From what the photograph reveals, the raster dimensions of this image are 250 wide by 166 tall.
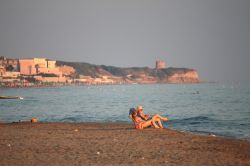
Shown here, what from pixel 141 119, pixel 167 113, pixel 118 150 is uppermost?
pixel 141 119

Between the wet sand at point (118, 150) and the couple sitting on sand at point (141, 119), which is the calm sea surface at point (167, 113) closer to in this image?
the couple sitting on sand at point (141, 119)

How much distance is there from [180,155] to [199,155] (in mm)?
658

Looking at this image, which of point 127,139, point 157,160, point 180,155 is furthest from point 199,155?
point 127,139

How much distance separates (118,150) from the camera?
15938mm

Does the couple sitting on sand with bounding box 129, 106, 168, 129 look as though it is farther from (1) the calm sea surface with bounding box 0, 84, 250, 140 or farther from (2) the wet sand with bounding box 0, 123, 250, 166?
(1) the calm sea surface with bounding box 0, 84, 250, 140

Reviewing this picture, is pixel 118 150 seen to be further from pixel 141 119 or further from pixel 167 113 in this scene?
pixel 167 113

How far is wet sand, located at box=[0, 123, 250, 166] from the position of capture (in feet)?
45.2

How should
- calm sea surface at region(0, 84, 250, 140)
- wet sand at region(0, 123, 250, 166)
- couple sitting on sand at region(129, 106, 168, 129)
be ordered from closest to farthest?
wet sand at region(0, 123, 250, 166), couple sitting on sand at region(129, 106, 168, 129), calm sea surface at region(0, 84, 250, 140)

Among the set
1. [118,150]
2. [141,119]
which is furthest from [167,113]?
[118,150]

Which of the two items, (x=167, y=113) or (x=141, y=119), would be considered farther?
(x=167, y=113)

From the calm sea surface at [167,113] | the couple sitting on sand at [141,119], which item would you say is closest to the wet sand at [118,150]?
the couple sitting on sand at [141,119]

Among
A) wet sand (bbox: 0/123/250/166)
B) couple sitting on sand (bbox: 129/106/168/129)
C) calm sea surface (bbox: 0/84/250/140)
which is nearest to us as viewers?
wet sand (bbox: 0/123/250/166)

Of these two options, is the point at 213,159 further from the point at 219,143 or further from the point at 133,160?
the point at 219,143

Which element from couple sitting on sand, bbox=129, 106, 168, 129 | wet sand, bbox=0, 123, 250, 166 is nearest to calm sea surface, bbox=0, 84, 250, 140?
couple sitting on sand, bbox=129, 106, 168, 129
